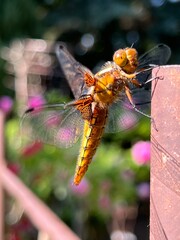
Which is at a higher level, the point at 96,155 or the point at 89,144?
the point at 89,144

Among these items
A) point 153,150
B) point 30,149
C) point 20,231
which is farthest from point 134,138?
point 153,150

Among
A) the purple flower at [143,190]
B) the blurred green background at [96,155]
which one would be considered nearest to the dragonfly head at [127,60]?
the blurred green background at [96,155]

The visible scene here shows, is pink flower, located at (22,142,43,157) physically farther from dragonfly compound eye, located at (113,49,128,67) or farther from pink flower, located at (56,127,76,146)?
dragonfly compound eye, located at (113,49,128,67)

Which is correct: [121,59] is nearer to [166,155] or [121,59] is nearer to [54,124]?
[54,124]

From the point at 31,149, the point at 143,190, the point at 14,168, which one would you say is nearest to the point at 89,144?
the point at 14,168

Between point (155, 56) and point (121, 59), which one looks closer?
point (121, 59)

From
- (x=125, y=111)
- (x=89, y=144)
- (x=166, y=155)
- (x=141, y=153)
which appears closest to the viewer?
(x=166, y=155)

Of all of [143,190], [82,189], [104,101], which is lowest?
[143,190]
